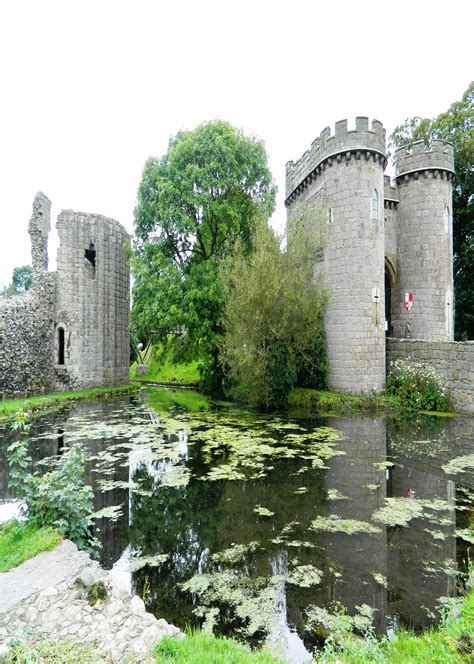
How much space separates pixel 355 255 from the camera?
14.0 m

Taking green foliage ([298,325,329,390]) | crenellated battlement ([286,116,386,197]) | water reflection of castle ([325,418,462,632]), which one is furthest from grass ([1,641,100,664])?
crenellated battlement ([286,116,386,197])

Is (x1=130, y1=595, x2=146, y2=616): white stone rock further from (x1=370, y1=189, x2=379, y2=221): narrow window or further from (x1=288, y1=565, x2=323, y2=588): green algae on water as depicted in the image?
(x1=370, y1=189, x2=379, y2=221): narrow window

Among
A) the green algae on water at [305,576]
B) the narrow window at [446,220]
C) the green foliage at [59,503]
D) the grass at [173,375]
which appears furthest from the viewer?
the grass at [173,375]

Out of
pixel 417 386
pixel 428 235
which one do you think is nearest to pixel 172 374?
pixel 417 386

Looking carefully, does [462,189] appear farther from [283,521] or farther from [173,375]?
[283,521]

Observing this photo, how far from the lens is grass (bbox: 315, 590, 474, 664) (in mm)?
2541

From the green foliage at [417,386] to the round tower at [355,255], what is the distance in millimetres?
568

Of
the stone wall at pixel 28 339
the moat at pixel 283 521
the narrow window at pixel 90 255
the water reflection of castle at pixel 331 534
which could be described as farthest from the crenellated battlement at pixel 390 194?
the stone wall at pixel 28 339

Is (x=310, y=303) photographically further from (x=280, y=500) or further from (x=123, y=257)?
(x=123, y=257)

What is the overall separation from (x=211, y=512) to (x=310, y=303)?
8814mm

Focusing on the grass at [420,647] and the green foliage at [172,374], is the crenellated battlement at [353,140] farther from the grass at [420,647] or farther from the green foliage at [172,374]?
the grass at [420,647]

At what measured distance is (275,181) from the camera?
17.9m

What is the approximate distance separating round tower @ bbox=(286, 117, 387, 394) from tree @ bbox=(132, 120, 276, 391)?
2920 millimetres

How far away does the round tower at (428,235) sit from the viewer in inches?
663
